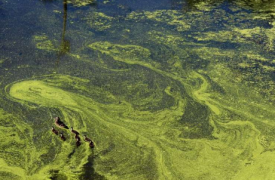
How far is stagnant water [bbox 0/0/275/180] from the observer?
2814 mm

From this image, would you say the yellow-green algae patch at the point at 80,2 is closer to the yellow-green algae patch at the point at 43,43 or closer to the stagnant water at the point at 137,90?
the stagnant water at the point at 137,90

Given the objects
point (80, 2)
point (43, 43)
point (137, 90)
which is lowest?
point (137, 90)

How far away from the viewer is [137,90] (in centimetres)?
359

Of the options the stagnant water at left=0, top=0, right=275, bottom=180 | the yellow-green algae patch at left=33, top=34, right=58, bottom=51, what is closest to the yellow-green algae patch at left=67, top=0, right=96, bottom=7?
the stagnant water at left=0, top=0, right=275, bottom=180

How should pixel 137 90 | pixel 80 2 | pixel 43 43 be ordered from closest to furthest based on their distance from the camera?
1. pixel 137 90
2. pixel 43 43
3. pixel 80 2

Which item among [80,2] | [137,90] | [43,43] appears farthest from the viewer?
[80,2]

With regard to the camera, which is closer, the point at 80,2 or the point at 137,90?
the point at 137,90

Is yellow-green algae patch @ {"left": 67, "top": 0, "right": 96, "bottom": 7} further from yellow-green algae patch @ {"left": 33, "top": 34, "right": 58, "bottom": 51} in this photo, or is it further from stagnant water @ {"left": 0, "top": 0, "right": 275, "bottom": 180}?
yellow-green algae patch @ {"left": 33, "top": 34, "right": 58, "bottom": 51}

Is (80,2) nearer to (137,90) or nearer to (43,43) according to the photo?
(43,43)

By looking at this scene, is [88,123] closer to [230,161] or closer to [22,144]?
[22,144]

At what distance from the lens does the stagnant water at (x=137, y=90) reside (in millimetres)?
2814

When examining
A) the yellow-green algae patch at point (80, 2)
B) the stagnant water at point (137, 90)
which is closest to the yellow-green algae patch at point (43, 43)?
the stagnant water at point (137, 90)

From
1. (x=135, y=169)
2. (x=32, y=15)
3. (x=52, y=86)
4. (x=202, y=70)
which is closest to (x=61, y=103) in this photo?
(x=52, y=86)

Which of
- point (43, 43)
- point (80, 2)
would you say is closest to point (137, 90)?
point (43, 43)
